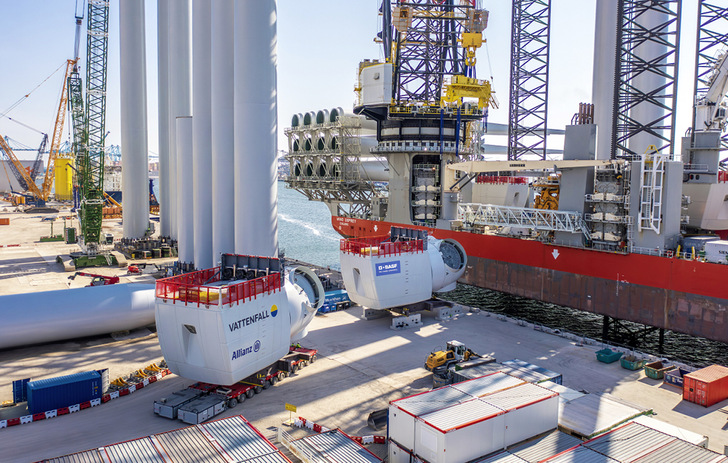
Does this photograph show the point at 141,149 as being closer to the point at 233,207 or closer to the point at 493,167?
the point at 233,207

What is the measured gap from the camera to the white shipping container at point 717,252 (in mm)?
25203

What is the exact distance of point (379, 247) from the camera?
24.3 m

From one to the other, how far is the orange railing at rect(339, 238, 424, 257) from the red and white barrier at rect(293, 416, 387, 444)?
33.9 ft

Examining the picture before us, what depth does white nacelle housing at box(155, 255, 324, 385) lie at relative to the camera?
14.9m

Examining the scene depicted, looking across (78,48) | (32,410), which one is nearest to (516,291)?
(32,410)

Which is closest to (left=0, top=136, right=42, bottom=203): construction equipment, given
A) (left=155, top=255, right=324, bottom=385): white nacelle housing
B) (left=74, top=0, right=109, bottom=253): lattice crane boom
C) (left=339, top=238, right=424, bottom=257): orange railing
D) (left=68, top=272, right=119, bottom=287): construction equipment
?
(left=74, top=0, right=109, bottom=253): lattice crane boom

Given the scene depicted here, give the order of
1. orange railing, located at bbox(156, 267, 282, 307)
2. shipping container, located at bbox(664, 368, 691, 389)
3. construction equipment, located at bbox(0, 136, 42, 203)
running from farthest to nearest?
1. construction equipment, located at bbox(0, 136, 42, 203)
2. shipping container, located at bbox(664, 368, 691, 389)
3. orange railing, located at bbox(156, 267, 282, 307)

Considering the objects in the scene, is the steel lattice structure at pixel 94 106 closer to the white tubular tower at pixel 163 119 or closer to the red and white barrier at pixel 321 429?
the white tubular tower at pixel 163 119

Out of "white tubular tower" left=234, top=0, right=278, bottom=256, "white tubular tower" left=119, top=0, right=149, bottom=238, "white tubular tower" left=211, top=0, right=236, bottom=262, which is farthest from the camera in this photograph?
"white tubular tower" left=119, top=0, right=149, bottom=238

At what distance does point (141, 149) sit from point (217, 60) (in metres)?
24.4

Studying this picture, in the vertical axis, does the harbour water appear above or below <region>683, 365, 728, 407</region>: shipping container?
below

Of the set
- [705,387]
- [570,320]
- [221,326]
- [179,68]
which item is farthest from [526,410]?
[179,68]

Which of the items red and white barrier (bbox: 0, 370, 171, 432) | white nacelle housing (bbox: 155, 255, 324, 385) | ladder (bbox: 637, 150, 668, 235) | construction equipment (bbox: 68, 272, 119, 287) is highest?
ladder (bbox: 637, 150, 668, 235)

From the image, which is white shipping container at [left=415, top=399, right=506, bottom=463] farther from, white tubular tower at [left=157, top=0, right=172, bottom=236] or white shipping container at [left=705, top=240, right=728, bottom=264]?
white tubular tower at [left=157, top=0, right=172, bottom=236]
